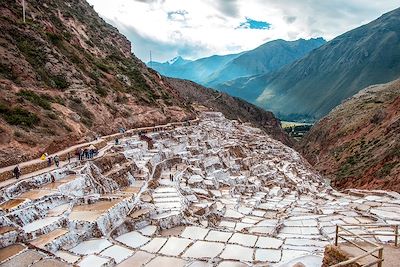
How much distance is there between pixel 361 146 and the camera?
58.1 meters

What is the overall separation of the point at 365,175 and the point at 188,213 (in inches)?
1279

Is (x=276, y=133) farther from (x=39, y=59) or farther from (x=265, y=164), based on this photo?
(x=39, y=59)

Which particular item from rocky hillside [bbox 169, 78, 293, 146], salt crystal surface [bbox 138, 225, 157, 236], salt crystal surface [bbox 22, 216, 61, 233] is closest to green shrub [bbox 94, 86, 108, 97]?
salt crystal surface [bbox 138, 225, 157, 236]

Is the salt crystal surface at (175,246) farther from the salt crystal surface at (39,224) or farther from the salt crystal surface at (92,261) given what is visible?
the salt crystal surface at (39,224)

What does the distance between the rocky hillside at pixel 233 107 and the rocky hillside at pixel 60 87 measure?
47.1 metres

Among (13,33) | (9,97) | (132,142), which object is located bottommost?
(132,142)

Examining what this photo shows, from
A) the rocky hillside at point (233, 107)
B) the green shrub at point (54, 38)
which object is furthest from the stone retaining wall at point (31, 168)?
the rocky hillside at point (233, 107)

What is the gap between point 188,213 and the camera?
63.2 ft

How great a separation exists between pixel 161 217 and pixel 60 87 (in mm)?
26023

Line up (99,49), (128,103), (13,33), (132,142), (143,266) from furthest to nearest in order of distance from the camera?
(99,49), (128,103), (13,33), (132,142), (143,266)

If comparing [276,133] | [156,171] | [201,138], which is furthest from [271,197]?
[276,133]

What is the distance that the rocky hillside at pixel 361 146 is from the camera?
42.5 m

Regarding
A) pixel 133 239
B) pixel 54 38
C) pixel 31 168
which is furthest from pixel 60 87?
pixel 133 239

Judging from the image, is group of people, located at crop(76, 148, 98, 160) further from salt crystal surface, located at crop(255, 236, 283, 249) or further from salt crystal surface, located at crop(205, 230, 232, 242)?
salt crystal surface, located at crop(255, 236, 283, 249)
